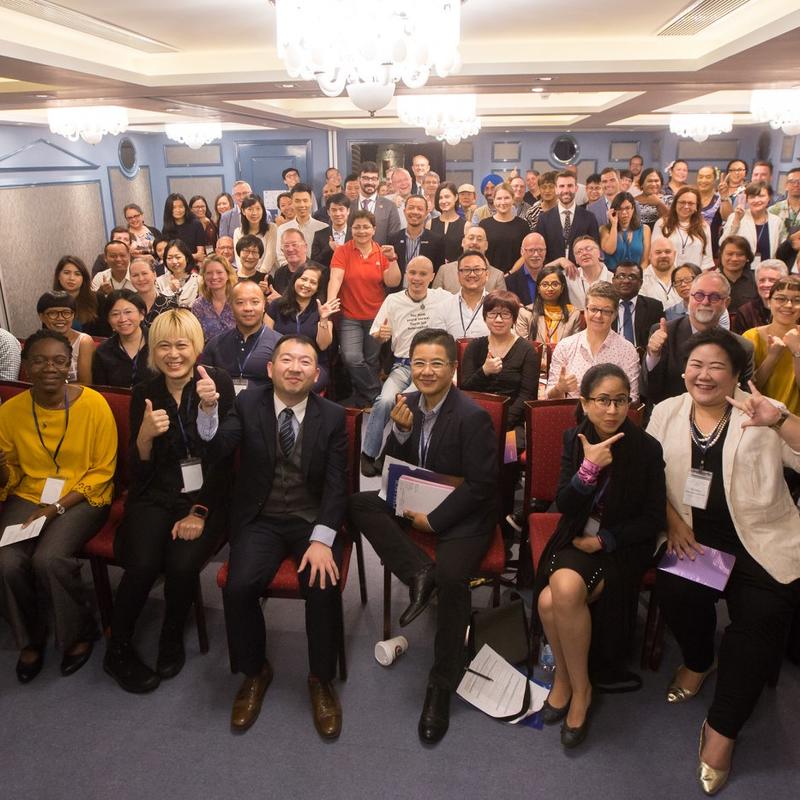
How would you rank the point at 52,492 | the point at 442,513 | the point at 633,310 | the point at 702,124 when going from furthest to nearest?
the point at 702,124 → the point at 633,310 → the point at 52,492 → the point at 442,513

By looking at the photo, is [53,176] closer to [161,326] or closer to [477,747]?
[161,326]

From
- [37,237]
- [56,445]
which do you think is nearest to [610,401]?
[56,445]

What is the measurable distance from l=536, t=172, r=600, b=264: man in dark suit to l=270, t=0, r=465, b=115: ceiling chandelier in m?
2.45

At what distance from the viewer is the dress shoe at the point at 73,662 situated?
2.64m

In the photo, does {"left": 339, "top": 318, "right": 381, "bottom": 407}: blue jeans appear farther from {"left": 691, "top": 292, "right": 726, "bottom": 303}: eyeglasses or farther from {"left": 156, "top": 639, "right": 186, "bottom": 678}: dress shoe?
{"left": 156, "top": 639, "right": 186, "bottom": 678}: dress shoe

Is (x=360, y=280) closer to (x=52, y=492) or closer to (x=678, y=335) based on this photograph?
(x=678, y=335)

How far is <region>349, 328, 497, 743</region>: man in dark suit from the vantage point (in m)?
2.40

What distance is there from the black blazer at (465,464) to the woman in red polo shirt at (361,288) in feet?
7.75

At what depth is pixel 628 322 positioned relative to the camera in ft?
12.5

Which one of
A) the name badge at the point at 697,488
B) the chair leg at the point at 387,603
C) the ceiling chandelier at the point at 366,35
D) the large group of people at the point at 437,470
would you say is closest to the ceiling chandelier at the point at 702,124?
the large group of people at the point at 437,470

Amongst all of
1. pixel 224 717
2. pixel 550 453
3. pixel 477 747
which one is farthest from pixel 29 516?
pixel 550 453

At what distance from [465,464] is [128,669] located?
1560mm

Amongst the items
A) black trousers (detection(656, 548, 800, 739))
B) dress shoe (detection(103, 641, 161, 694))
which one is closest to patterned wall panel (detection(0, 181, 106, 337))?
dress shoe (detection(103, 641, 161, 694))

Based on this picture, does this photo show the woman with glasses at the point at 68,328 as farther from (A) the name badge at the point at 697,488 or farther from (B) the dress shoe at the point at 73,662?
(A) the name badge at the point at 697,488
